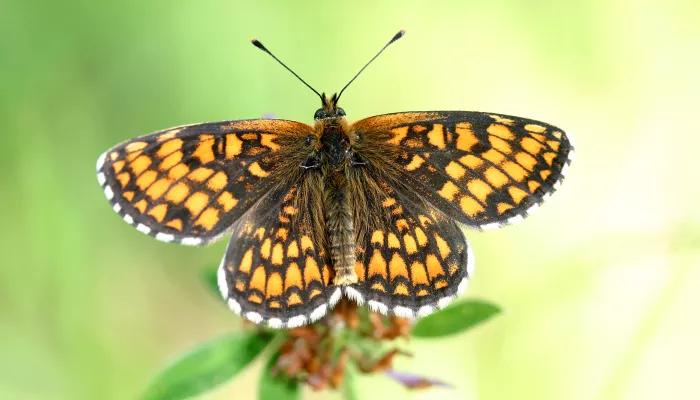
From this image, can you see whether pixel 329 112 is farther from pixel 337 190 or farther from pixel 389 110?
pixel 389 110

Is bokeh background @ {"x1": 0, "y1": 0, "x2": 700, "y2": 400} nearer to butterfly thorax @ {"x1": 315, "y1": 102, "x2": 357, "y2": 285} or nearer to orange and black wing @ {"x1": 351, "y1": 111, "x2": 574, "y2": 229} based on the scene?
orange and black wing @ {"x1": 351, "y1": 111, "x2": 574, "y2": 229}

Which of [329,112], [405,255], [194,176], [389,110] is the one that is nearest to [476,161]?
[405,255]

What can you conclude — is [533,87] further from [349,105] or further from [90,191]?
[90,191]

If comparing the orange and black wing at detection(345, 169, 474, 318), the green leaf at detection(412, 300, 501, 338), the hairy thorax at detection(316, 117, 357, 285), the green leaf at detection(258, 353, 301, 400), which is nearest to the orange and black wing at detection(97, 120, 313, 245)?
the hairy thorax at detection(316, 117, 357, 285)

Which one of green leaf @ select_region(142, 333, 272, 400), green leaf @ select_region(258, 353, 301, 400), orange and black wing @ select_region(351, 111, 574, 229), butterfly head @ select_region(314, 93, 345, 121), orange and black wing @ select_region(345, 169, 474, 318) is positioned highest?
butterfly head @ select_region(314, 93, 345, 121)

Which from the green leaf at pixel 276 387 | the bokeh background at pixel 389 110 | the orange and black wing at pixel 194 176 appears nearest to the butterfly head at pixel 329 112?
the orange and black wing at pixel 194 176

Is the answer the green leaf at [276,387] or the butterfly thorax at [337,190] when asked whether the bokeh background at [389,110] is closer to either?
the green leaf at [276,387]
